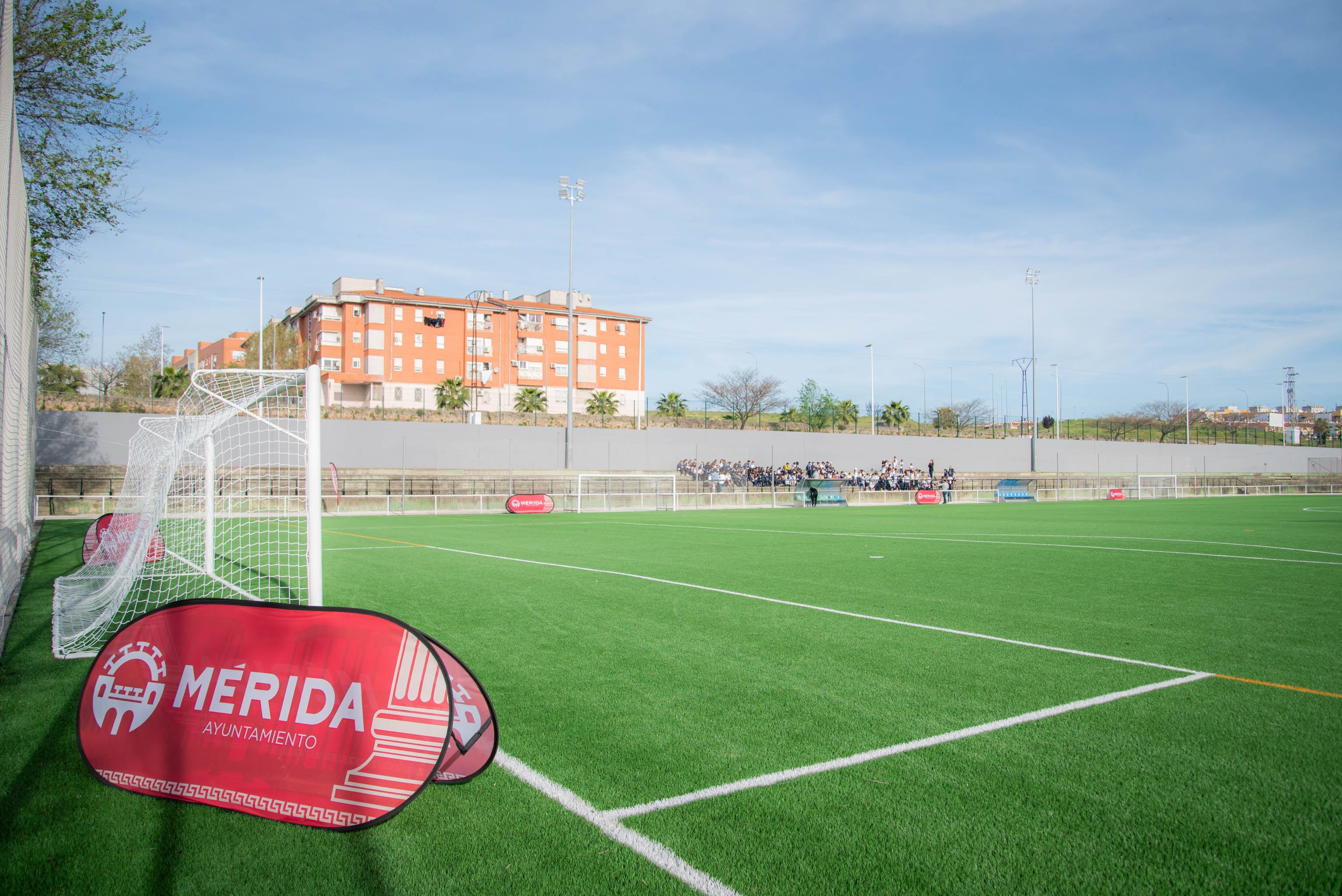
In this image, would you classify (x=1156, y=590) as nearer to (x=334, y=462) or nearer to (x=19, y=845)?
(x=19, y=845)

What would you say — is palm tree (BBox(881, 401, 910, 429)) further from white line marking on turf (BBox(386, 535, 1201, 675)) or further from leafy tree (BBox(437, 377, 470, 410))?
white line marking on turf (BBox(386, 535, 1201, 675))

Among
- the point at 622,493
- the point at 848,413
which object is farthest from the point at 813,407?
the point at 622,493

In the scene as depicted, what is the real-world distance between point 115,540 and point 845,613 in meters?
10.1

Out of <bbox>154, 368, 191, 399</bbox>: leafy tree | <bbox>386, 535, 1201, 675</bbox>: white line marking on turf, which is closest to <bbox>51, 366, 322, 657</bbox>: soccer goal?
<bbox>386, 535, 1201, 675</bbox>: white line marking on turf

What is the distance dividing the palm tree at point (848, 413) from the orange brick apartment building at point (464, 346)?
60.3ft

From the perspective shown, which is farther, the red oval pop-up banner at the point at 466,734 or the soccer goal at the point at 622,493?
the soccer goal at the point at 622,493

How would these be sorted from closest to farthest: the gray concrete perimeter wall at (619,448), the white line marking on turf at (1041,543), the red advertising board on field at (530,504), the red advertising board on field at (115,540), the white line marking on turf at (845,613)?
the white line marking on turf at (845,613) → the red advertising board on field at (115,540) → the white line marking on turf at (1041,543) → the red advertising board on field at (530,504) → the gray concrete perimeter wall at (619,448)

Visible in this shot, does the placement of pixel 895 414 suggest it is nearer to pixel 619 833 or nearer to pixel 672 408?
pixel 672 408

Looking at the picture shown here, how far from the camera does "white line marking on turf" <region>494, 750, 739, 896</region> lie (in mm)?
2879

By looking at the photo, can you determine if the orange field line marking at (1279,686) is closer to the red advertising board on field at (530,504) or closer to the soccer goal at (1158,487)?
the red advertising board on field at (530,504)

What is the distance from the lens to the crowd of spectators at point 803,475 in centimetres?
3972

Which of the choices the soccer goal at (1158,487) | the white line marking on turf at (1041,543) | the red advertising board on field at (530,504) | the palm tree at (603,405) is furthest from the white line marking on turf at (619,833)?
the palm tree at (603,405)

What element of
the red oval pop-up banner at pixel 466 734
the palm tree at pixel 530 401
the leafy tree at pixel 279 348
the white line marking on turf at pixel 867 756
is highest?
the leafy tree at pixel 279 348

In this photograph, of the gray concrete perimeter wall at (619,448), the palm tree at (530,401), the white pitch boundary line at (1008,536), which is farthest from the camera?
the palm tree at (530,401)
